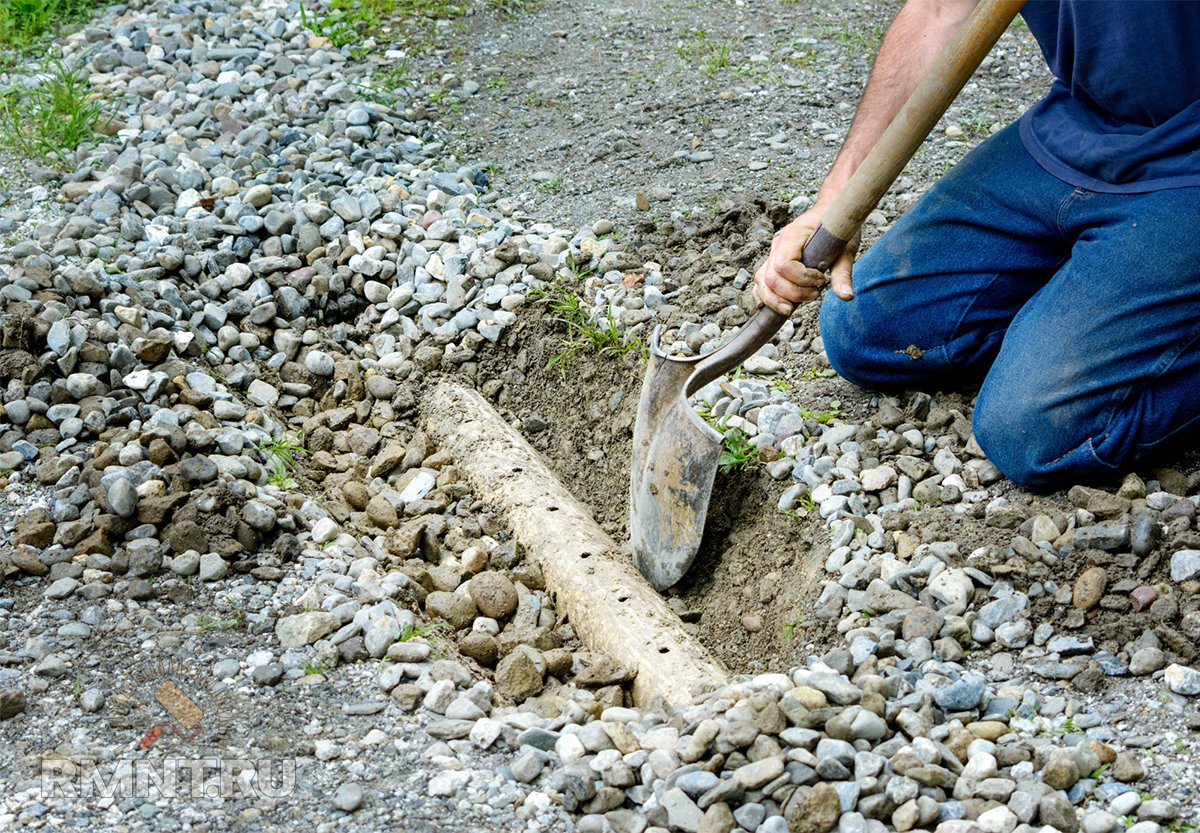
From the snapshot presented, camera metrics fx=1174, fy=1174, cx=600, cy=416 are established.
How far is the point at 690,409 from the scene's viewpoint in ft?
8.75

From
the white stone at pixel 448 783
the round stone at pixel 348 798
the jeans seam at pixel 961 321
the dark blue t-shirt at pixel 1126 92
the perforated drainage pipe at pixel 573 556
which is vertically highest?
the dark blue t-shirt at pixel 1126 92

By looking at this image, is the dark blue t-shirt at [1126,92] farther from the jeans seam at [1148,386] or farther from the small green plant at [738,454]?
the small green plant at [738,454]

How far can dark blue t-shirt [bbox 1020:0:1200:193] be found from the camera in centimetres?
242

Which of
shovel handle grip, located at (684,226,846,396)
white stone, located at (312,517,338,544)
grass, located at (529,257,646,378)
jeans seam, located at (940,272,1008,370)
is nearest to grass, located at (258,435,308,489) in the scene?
white stone, located at (312,517,338,544)

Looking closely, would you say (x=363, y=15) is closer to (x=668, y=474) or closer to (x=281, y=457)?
(x=281, y=457)

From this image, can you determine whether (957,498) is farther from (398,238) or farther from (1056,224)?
(398,238)

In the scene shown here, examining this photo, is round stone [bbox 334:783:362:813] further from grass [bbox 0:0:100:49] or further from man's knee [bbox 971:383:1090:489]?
grass [bbox 0:0:100:49]

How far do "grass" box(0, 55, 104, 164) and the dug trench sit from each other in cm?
173

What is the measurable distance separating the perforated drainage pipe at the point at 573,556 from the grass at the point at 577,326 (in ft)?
0.91

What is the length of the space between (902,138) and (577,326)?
3.99ft

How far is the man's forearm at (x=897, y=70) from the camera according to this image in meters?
2.64

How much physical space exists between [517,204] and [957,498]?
1855 millimetres

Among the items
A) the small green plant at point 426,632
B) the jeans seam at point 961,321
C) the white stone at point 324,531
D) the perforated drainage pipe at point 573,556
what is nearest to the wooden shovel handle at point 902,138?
the jeans seam at point 961,321

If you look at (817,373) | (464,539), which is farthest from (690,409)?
(464,539)
